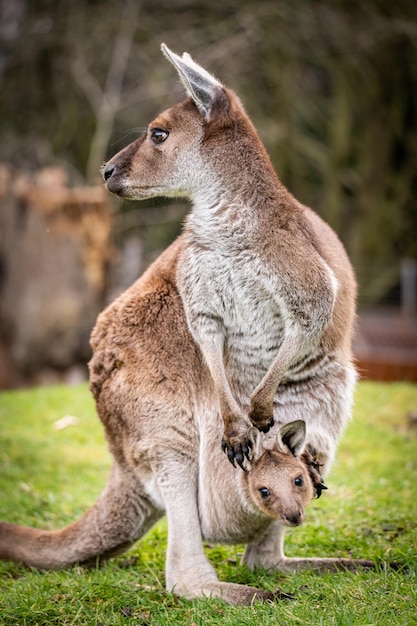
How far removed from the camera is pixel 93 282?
10.0m

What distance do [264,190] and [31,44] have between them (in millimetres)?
11462

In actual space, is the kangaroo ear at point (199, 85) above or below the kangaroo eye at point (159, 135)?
above

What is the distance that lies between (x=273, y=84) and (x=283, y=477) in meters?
11.7

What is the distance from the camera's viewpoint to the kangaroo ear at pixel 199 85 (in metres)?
3.71

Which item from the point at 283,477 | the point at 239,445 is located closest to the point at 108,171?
the point at 239,445

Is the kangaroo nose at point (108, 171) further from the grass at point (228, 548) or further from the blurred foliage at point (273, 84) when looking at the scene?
the blurred foliage at point (273, 84)

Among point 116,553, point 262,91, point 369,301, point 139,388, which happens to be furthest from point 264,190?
point 262,91

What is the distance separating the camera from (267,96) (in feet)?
49.2

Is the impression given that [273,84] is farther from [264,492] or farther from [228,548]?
[264,492]

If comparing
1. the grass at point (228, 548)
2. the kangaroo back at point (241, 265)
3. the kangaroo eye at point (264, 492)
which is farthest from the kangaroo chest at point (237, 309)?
the grass at point (228, 548)

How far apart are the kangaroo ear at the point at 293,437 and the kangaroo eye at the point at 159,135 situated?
54.8 inches

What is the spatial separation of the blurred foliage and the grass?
7064 millimetres

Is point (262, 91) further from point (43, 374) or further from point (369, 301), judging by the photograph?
point (43, 374)

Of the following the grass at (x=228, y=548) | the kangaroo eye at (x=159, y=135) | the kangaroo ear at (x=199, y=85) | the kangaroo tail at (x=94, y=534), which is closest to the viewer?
the grass at (x=228, y=548)
